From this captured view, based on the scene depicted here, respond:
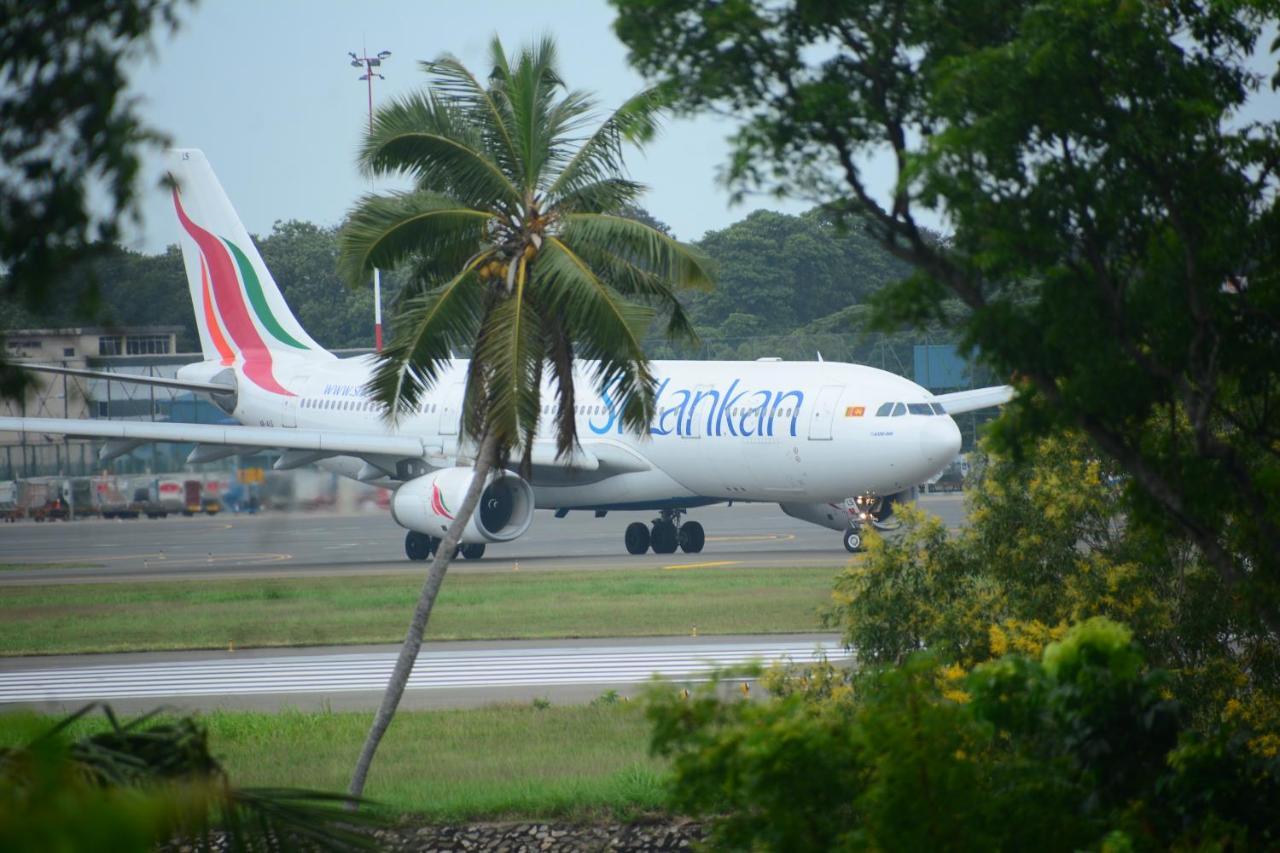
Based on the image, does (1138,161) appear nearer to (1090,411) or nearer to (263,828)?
(1090,411)

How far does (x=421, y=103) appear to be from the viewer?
43.2 feet

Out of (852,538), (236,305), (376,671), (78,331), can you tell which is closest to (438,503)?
(852,538)

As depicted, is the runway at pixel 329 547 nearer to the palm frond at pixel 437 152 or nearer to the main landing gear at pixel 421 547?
the main landing gear at pixel 421 547

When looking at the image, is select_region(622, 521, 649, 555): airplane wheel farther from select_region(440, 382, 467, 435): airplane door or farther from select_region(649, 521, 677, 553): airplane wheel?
select_region(440, 382, 467, 435): airplane door

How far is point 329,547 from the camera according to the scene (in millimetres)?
43938

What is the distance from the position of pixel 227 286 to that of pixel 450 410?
27.4ft

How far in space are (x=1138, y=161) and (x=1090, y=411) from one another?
137 centimetres

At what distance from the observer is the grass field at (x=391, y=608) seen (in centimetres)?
2367

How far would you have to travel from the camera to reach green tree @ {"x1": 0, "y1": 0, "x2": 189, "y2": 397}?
5.41m

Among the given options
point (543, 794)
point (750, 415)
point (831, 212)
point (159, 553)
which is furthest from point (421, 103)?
point (159, 553)

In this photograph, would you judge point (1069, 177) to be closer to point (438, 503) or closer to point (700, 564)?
point (438, 503)

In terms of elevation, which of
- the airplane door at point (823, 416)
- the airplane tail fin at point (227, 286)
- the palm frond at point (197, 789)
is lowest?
the palm frond at point (197, 789)

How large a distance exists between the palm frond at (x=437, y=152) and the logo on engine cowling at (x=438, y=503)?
1765 centimetres

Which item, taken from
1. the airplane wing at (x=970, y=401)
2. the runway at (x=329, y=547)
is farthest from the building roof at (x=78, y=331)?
the airplane wing at (x=970, y=401)
